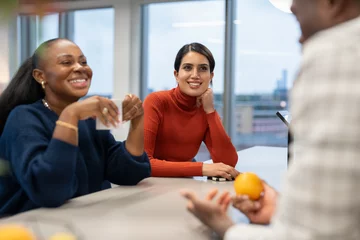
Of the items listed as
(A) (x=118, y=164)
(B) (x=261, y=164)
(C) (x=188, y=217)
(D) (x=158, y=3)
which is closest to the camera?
(C) (x=188, y=217)

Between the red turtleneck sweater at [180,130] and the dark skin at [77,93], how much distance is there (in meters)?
0.40

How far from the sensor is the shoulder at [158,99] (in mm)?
1868

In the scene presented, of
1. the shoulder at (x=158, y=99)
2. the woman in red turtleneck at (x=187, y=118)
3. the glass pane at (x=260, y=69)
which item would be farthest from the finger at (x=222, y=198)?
the glass pane at (x=260, y=69)

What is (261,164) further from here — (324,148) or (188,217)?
(324,148)

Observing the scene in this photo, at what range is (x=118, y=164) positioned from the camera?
1.32 metres

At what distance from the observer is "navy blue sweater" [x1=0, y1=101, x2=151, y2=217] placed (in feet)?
3.15

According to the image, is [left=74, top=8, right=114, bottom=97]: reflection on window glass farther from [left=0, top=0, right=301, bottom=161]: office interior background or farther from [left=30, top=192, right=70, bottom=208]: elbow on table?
[left=30, top=192, right=70, bottom=208]: elbow on table

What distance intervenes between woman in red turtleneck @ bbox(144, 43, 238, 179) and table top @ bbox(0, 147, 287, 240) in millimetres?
435

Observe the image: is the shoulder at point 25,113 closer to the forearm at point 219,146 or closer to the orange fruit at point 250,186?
the orange fruit at point 250,186

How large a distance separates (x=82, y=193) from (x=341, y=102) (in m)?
0.94

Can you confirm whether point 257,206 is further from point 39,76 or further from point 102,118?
point 39,76

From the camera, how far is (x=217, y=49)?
4688 millimetres

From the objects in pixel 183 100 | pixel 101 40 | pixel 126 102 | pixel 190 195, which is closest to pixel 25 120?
pixel 126 102

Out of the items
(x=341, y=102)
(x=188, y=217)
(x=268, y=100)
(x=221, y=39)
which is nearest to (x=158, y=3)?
(x=221, y=39)
